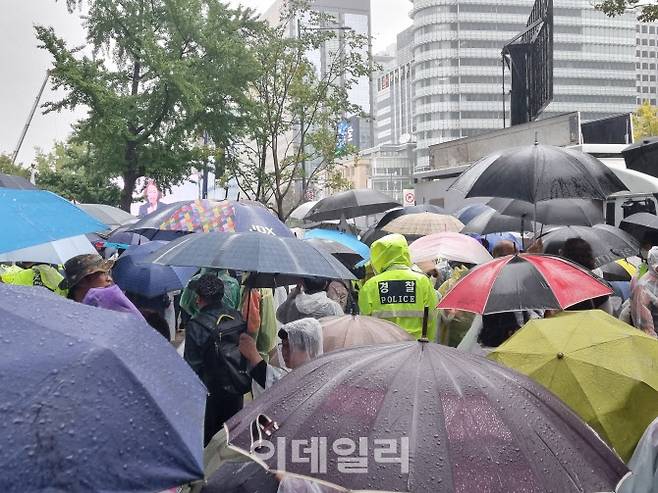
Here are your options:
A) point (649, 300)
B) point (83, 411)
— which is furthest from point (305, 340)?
point (649, 300)

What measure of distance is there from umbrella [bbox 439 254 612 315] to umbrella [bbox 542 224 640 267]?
265cm

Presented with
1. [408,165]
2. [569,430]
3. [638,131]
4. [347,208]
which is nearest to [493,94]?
[408,165]

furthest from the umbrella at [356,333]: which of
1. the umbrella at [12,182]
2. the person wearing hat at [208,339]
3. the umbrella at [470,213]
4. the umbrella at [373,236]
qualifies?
the umbrella at [470,213]

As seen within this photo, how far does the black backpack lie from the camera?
487 centimetres

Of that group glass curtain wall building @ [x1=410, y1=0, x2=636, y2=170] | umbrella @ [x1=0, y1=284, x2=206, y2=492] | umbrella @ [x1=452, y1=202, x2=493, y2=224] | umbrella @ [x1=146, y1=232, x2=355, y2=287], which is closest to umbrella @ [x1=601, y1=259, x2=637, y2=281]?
umbrella @ [x1=146, y1=232, x2=355, y2=287]

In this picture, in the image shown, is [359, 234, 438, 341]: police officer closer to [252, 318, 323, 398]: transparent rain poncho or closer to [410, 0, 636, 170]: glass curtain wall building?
[252, 318, 323, 398]: transparent rain poncho

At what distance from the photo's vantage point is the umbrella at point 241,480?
264 centimetres

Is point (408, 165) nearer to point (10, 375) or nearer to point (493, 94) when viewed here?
point (493, 94)

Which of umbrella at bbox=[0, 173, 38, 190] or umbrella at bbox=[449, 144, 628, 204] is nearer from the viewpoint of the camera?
umbrella at bbox=[0, 173, 38, 190]

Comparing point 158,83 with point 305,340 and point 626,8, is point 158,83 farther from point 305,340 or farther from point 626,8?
point 305,340

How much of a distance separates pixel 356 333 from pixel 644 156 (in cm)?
638

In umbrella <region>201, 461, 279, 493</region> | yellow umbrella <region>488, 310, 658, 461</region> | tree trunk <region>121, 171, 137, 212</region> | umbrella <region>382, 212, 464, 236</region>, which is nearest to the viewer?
umbrella <region>201, 461, 279, 493</region>

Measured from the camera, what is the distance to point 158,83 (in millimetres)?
25406

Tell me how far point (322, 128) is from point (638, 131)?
3227 centimetres
